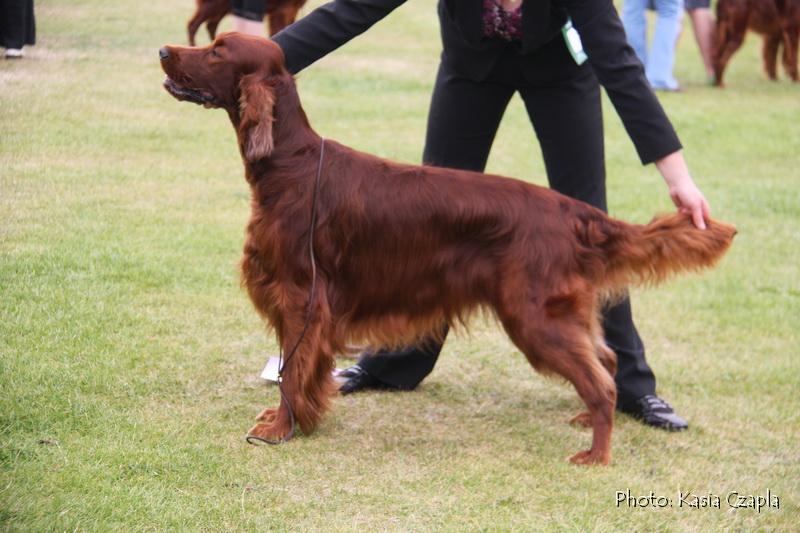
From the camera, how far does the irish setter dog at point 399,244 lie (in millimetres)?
3619

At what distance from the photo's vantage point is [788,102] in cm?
1182

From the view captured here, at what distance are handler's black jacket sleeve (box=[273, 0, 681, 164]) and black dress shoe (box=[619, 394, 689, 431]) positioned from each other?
1.05 meters

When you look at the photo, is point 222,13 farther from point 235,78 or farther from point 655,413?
point 655,413

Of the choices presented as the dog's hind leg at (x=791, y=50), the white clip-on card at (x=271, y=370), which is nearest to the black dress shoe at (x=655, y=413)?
the white clip-on card at (x=271, y=370)

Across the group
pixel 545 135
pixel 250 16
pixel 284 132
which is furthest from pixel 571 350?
pixel 250 16

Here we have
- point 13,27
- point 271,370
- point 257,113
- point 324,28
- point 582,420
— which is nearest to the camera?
point 257,113

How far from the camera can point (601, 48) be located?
3719mm

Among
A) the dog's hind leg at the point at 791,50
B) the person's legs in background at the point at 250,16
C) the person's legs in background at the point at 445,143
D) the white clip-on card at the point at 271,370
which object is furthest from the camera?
the dog's hind leg at the point at 791,50

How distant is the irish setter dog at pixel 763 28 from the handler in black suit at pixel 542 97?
886 cm

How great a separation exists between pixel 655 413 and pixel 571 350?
0.76m

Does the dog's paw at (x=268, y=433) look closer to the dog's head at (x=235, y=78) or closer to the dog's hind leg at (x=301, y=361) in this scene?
the dog's hind leg at (x=301, y=361)

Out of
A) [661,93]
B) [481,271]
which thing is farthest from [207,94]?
[661,93]

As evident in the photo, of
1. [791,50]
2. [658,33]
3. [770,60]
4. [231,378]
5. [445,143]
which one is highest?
[445,143]

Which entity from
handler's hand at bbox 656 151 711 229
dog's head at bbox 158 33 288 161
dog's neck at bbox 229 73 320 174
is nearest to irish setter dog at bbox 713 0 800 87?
handler's hand at bbox 656 151 711 229
